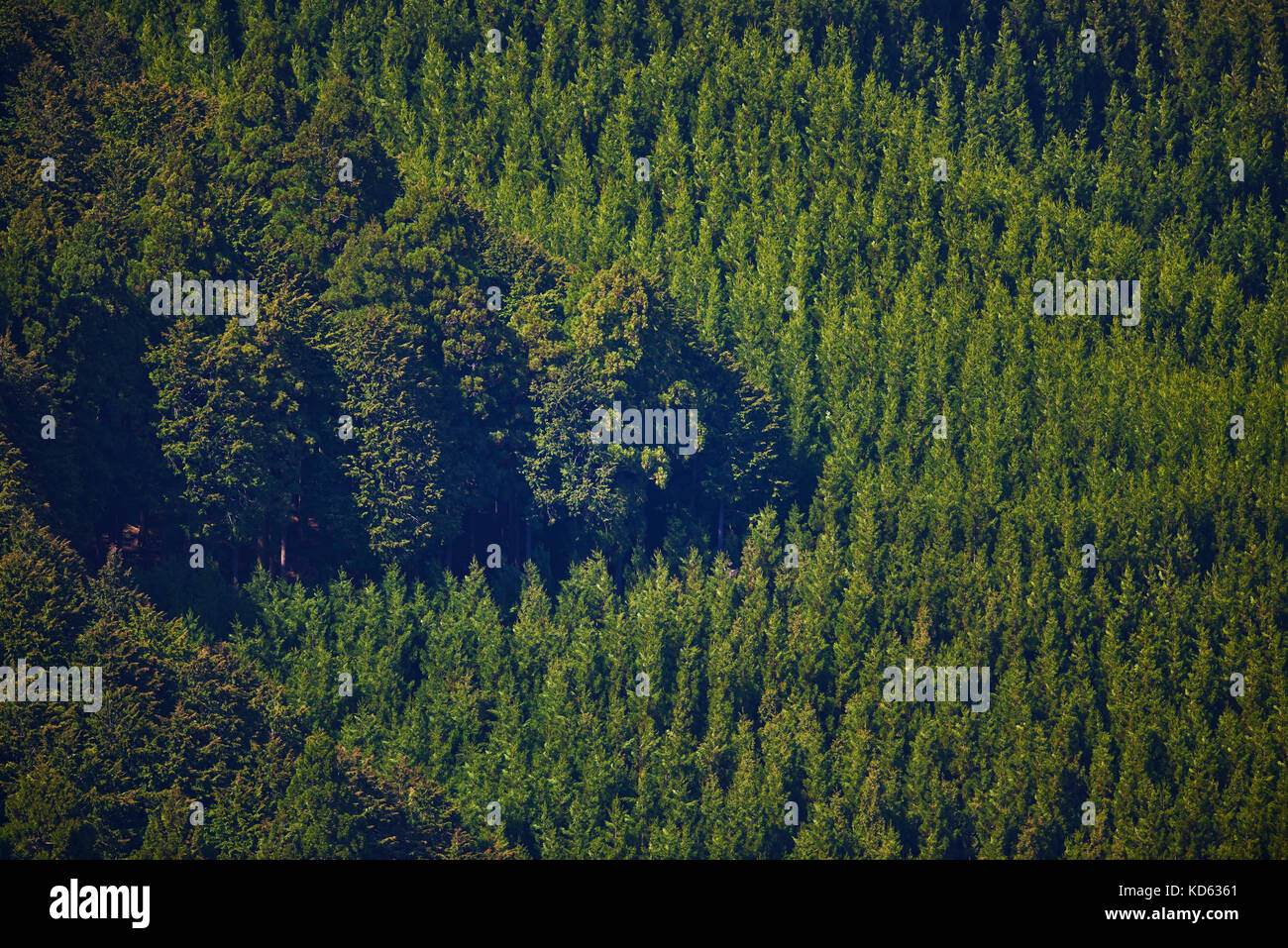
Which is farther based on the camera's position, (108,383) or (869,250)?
(869,250)

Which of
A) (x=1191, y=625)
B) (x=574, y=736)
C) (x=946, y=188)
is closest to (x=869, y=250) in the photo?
(x=946, y=188)

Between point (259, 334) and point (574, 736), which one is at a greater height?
point (259, 334)

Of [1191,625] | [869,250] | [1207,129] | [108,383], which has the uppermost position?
[1207,129]

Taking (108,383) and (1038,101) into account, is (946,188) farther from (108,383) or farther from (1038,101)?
(108,383)
